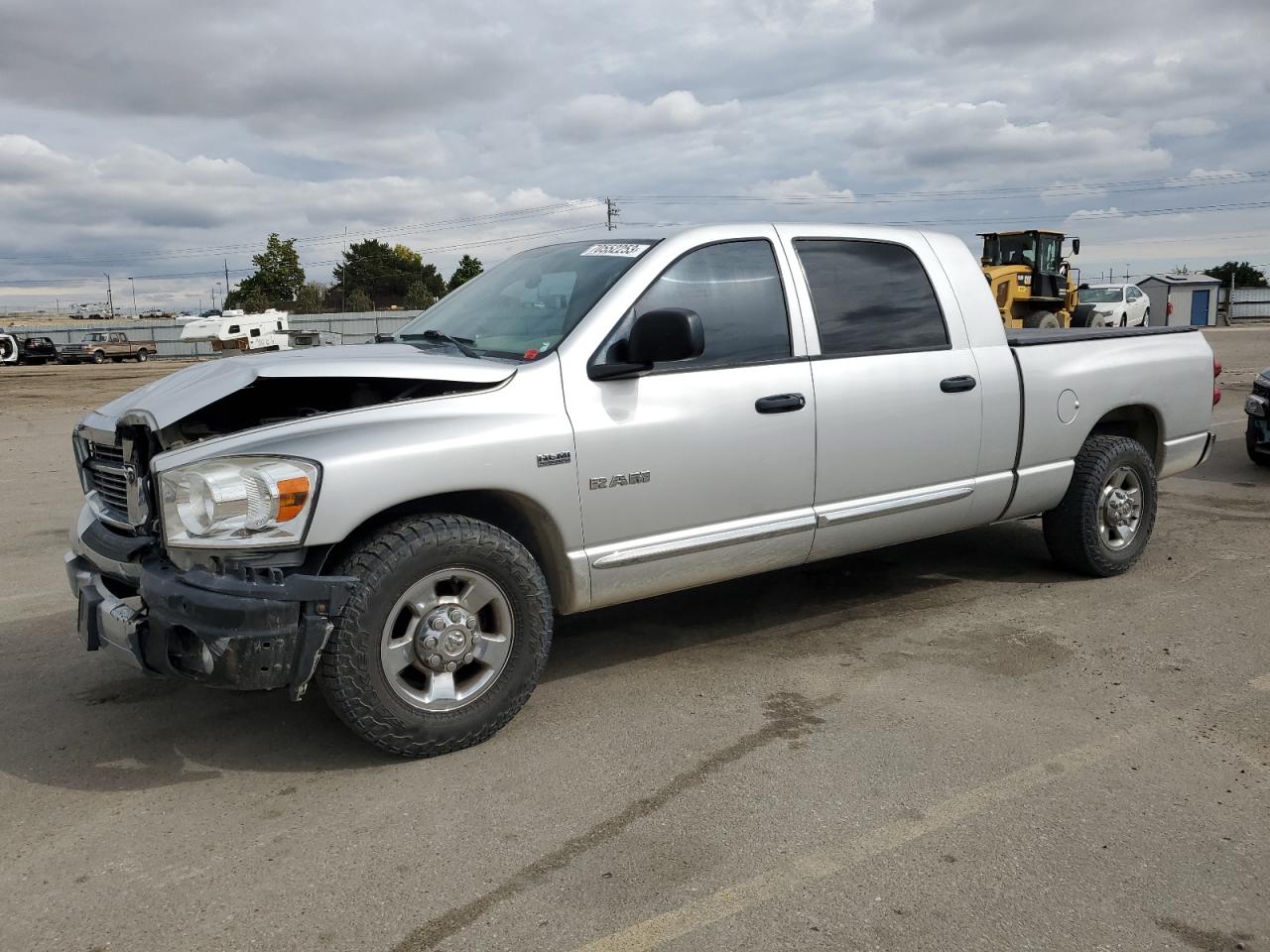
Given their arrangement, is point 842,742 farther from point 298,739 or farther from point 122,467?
point 122,467

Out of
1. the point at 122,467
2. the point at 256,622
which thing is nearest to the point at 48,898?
the point at 256,622

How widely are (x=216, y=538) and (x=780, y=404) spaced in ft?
7.19

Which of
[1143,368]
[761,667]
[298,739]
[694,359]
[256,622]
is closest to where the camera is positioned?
[256,622]

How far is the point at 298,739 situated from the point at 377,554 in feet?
3.01

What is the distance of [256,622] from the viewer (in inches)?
126

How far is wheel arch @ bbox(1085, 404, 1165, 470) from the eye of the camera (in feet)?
19.2

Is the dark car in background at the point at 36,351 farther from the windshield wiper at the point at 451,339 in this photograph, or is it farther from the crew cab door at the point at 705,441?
the crew cab door at the point at 705,441

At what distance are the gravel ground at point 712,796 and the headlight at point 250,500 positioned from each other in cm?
85

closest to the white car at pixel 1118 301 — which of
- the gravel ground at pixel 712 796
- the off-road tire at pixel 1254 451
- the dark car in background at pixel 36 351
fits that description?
the off-road tire at pixel 1254 451

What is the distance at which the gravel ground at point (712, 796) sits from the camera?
2678 millimetres

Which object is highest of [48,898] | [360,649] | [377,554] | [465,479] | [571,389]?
[571,389]

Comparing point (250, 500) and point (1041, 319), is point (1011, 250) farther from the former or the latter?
point (250, 500)

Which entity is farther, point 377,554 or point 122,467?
point 122,467

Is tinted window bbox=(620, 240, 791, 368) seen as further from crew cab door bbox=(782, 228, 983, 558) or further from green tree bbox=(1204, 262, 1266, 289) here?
green tree bbox=(1204, 262, 1266, 289)
